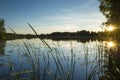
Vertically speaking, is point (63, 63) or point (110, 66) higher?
point (63, 63)

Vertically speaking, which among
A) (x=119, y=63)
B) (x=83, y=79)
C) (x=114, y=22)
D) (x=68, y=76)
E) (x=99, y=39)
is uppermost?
(x=114, y=22)

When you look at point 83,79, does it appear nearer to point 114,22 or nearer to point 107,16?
point 114,22

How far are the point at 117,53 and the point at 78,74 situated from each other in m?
Result: 2.42

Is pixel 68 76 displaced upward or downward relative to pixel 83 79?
upward

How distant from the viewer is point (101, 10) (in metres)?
25.4

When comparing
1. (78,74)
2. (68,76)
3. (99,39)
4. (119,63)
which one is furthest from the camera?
(78,74)

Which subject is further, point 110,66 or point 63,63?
point 110,66

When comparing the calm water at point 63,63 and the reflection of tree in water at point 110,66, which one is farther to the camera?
the reflection of tree in water at point 110,66

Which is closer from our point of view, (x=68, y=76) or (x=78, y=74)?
(x=68, y=76)

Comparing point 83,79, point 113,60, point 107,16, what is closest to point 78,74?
point 83,79

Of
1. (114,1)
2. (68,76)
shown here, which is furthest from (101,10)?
(68,76)

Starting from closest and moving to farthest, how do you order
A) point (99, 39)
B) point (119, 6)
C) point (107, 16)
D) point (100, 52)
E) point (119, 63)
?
1. point (100, 52)
2. point (99, 39)
3. point (119, 63)
4. point (119, 6)
5. point (107, 16)

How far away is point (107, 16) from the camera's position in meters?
24.6

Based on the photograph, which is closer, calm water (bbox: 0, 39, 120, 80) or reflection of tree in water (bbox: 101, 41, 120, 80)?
calm water (bbox: 0, 39, 120, 80)
